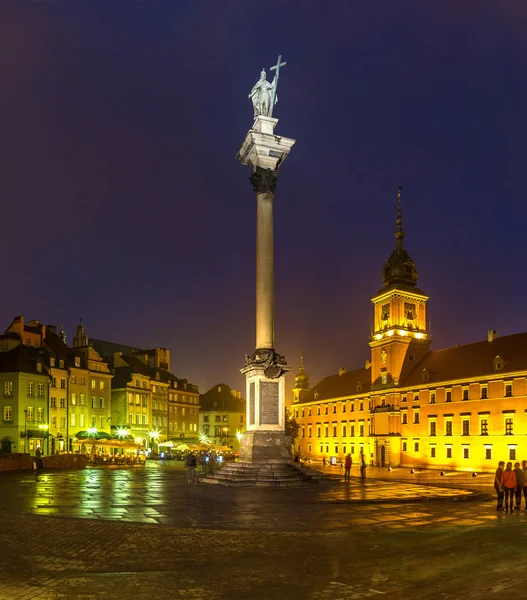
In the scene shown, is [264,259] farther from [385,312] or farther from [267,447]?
[385,312]

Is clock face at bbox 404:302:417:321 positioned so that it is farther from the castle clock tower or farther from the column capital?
the column capital

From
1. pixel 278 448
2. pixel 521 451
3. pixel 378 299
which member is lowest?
pixel 521 451

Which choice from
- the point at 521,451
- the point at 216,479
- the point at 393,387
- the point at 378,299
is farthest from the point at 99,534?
the point at 378,299

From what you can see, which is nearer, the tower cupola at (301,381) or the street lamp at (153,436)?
the street lamp at (153,436)

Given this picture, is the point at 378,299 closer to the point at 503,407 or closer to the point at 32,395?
the point at 503,407

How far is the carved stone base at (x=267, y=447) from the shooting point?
33.5 metres

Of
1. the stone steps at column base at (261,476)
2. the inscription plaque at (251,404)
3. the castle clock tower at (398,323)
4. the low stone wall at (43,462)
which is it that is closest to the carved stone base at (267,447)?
the stone steps at column base at (261,476)

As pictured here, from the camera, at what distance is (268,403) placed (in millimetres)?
33844

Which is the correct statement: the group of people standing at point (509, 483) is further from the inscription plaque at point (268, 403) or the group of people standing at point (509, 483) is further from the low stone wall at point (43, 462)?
the low stone wall at point (43, 462)

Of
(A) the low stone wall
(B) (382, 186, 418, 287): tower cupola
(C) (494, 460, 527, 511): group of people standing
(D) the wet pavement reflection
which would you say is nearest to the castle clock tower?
(B) (382, 186, 418, 287): tower cupola

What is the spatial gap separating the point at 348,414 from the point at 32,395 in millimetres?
51337

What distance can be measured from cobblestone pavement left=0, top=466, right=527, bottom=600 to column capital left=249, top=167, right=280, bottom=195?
1854 centimetres

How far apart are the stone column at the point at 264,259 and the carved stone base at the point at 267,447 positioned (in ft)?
14.9

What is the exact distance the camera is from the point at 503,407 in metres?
70.8
